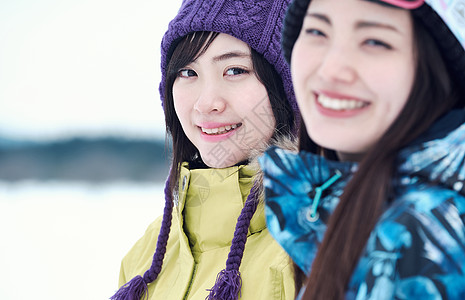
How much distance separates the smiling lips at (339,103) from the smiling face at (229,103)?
0.57 metres

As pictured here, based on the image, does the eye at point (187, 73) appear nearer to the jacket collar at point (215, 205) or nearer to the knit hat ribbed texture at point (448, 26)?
the jacket collar at point (215, 205)

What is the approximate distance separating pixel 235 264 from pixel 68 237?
3.25 m

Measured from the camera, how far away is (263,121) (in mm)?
1325

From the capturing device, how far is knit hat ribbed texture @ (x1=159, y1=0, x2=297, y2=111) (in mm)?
1301

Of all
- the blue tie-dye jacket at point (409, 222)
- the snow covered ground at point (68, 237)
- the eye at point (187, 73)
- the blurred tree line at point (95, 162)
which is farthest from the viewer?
the blurred tree line at point (95, 162)

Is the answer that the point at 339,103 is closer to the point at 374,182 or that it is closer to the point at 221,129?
the point at 374,182

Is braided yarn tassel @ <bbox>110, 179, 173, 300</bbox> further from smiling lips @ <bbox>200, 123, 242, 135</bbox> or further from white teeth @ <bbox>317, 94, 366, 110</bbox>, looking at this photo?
white teeth @ <bbox>317, 94, 366, 110</bbox>

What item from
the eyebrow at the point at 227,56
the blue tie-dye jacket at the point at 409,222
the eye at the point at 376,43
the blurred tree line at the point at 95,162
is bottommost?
the blurred tree line at the point at 95,162

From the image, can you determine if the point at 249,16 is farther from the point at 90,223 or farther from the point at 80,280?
the point at 90,223

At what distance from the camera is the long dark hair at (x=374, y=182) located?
653 millimetres

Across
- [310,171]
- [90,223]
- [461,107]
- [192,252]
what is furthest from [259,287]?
[90,223]

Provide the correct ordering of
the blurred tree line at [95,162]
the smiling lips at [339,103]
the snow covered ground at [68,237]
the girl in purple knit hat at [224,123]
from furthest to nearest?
the blurred tree line at [95,162] → the snow covered ground at [68,237] → the girl in purple knit hat at [224,123] → the smiling lips at [339,103]

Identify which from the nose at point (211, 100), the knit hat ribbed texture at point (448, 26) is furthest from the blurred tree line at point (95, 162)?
the knit hat ribbed texture at point (448, 26)

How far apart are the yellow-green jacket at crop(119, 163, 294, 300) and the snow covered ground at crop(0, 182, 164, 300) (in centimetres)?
109
